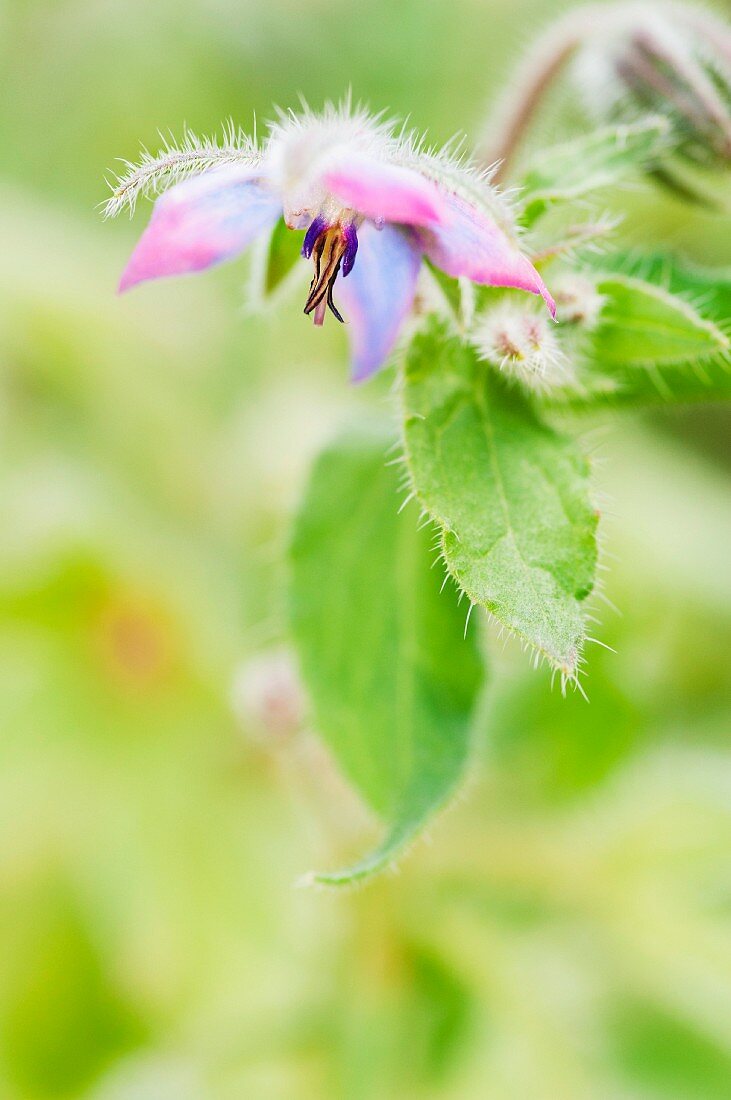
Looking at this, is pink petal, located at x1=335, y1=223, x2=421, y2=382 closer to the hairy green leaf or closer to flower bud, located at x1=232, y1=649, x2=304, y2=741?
the hairy green leaf

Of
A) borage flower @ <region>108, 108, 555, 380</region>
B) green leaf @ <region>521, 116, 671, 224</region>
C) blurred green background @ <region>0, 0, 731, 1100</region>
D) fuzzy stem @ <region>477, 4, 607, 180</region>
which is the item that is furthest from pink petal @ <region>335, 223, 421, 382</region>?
blurred green background @ <region>0, 0, 731, 1100</region>

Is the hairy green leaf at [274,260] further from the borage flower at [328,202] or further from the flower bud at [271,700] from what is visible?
the flower bud at [271,700]

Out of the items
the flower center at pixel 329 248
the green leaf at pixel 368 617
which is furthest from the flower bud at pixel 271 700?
the flower center at pixel 329 248

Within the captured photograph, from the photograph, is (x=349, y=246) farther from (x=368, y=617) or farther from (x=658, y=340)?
(x=368, y=617)

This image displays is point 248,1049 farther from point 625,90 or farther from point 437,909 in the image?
point 625,90

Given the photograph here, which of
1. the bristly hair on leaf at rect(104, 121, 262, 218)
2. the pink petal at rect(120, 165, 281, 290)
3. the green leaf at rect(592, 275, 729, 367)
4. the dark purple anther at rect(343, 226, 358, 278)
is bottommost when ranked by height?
the green leaf at rect(592, 275, 729, 367)

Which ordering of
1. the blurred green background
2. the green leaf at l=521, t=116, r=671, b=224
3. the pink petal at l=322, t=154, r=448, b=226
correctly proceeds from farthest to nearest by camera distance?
the blurred green background, the green leaf at l=521, t=116, r=671, b=224, the pink petal at l=322, t=154, r=448, b=226

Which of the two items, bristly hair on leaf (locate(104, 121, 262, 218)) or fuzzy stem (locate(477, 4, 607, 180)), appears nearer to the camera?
bristly hair on leaf (locate(104, 121, 262, 218))
